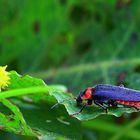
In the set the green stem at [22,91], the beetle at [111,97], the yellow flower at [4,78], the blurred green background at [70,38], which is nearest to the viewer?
the green stem at [22,91]

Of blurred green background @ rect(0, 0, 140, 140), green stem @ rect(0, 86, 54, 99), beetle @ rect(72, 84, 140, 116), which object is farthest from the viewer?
blurred green background @ rect(0, 0, 140, 140)

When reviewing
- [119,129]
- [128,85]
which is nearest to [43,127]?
[128,85]

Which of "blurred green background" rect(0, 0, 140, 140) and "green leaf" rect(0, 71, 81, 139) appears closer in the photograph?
"green leaf" rect(0, 71, 81, 139)

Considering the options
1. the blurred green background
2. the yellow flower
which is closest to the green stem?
the yellow flower

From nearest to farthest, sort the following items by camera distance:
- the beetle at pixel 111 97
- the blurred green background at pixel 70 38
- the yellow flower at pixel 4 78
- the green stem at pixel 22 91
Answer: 1. the green stem at pixel 22 91
2. the yellow flower at pixel 4 78
3. the beetle at pixel 111 97
4. the blurred green background at pixel 70 38

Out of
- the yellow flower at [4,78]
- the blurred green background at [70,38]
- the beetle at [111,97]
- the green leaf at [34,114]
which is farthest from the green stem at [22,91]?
the blurred green background at [70,38]

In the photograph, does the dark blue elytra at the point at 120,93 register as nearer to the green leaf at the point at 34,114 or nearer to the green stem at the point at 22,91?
the green leaf at the point at 34,114

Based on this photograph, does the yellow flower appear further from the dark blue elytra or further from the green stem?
the dark blue elytra
